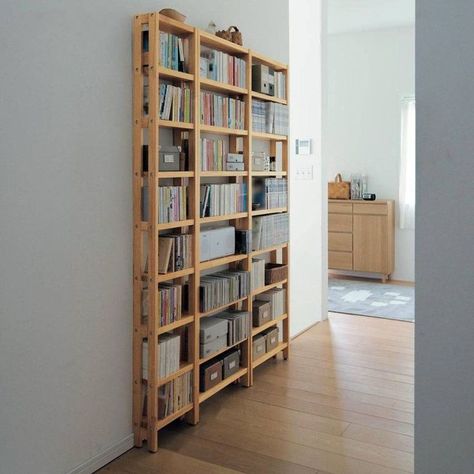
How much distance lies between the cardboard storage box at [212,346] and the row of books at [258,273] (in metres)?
0.53

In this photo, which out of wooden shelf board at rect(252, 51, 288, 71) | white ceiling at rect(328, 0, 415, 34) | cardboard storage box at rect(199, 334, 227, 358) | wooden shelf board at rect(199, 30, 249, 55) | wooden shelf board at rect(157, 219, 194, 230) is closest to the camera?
wooden shelf board at rect(157, 219, 194, 230)

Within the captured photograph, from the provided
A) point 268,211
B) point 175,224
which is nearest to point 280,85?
point 268,211

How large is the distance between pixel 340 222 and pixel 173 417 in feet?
15.1

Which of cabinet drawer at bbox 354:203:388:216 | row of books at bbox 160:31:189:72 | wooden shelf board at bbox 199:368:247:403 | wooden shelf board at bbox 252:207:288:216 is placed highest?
row of books at bbox 160:31:189:72

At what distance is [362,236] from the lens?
23.0 feet

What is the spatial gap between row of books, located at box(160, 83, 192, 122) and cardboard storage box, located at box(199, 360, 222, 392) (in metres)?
1.38

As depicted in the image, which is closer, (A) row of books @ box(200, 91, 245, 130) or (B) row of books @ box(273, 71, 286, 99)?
(A) row of books @ box(200, 91, 245, 130)

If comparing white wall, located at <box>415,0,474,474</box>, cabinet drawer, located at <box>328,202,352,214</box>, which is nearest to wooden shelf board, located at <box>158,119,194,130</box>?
white wall, located at <box>415,0,474,474</box>

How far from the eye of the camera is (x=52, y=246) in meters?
2.39

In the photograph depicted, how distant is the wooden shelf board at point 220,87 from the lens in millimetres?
3100

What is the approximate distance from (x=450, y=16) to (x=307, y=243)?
386 centimetres

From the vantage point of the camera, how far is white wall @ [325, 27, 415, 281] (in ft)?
23.2

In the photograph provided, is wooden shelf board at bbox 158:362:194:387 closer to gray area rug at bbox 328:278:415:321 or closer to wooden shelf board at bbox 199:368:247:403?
wooden shelf board at bbox 199:368:247:403

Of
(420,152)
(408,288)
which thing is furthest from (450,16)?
(408,288)
